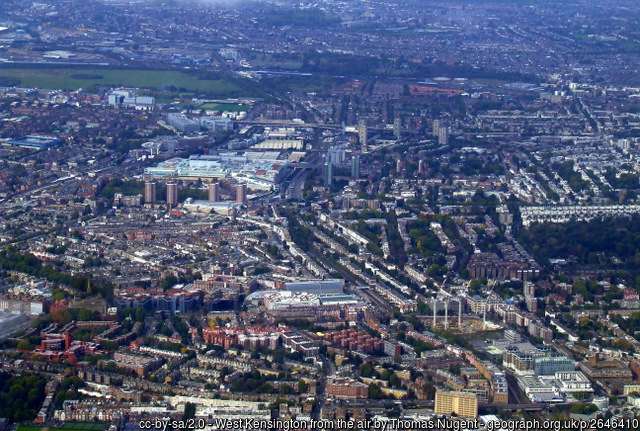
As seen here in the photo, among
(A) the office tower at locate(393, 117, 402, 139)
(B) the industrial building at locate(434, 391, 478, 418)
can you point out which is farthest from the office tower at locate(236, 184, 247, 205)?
(B) the industrial building at locate(434, 391, 478, 418)

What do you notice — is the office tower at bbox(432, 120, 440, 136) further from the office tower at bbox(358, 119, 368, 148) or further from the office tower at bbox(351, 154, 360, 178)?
the office tower at bbox(351, 154, 360, 178)

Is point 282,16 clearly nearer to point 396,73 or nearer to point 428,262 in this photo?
point 396,73

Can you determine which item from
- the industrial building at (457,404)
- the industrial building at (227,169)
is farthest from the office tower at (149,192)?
the industrial building at (457,404)

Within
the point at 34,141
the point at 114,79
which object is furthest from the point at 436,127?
the point at 114,79

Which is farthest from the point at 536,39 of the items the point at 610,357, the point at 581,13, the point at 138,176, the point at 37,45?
the point at 610,357

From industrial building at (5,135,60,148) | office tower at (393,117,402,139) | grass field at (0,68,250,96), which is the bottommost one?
grass field at (0,68,250,96)

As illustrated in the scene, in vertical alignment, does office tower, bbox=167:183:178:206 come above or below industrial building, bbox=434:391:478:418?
below

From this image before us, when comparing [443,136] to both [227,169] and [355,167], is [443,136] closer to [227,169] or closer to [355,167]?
[355,167]
